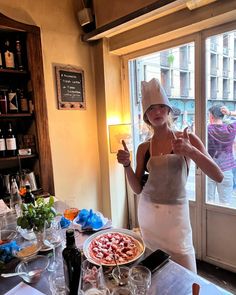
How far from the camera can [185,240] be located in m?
1.32

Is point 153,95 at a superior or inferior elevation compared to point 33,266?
superior

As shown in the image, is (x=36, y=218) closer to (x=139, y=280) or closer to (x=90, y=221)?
(x=90, y=221)

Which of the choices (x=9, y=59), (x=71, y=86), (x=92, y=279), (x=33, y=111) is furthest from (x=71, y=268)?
(x=71, y=86)

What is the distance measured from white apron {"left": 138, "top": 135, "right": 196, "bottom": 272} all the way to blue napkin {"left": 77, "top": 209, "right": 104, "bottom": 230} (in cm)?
32

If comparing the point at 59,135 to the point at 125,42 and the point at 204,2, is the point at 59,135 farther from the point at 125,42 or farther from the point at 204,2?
the point at 204,2

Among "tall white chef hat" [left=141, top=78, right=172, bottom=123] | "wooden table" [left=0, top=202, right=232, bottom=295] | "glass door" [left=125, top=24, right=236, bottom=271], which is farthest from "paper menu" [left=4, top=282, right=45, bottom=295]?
"glass door" [left=125, top=24, right=236, bottom=271]

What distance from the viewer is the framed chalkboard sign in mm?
2307

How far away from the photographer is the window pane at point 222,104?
2.01 metres

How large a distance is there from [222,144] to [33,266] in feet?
5.88

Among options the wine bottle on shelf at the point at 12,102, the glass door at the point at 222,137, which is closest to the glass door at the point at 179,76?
the glass door at the point at 222,137

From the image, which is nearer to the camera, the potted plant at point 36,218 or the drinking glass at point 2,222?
the potted plant at point 36,218

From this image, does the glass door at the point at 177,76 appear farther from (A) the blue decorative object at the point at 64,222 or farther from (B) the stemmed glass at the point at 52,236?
(B) the stemmed glass at the point at 52,236

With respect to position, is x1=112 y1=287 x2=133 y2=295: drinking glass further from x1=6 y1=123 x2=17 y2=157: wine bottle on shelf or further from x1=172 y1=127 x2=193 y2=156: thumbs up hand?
x1=6 y1=123 x2=17 y2=157: wine bottle on shelf

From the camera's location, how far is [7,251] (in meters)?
1.08
